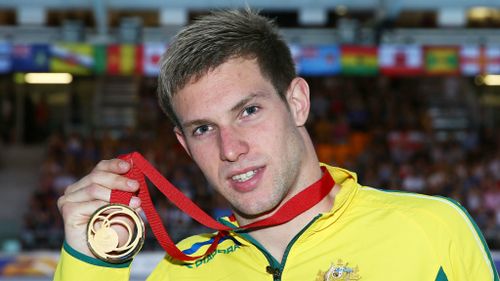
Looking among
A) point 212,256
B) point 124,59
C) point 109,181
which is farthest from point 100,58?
point 109,181

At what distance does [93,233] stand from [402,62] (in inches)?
349

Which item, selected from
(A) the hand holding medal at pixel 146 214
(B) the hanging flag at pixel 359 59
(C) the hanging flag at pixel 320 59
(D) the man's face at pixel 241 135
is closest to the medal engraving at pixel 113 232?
(A) the hand holding medal at pixel 146 214

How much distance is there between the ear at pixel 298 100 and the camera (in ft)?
8.05

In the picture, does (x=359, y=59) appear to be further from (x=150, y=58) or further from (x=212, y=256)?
(x=212, y=256)

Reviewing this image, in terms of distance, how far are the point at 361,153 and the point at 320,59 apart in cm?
332

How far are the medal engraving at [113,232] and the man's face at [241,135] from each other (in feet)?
0.88

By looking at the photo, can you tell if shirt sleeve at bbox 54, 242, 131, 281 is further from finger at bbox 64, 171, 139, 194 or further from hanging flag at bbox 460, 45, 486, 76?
hanging flag at bbox 460, 45, 486, 76

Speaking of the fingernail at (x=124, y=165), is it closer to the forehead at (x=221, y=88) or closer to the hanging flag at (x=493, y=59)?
the forehead at (x=221, y=88)

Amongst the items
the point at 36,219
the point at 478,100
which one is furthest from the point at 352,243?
the point at 478,100

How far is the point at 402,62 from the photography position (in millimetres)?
10617

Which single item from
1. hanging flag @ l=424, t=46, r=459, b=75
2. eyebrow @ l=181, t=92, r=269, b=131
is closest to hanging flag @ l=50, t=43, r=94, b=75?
hanging flag @ l=424, t=46, r=459, b=75

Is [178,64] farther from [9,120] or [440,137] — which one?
[9,120]

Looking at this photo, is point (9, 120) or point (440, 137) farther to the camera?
point (9, 120)

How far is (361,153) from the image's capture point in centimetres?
1345
